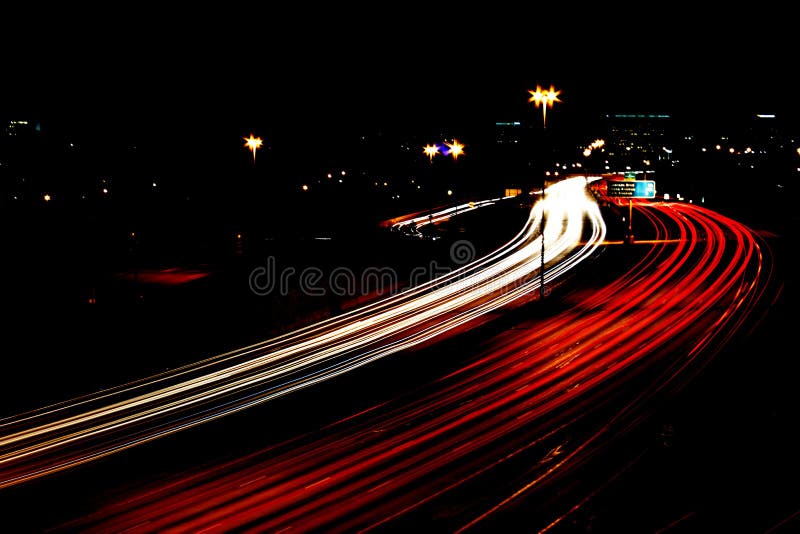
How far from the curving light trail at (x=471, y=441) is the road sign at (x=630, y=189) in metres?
30.2

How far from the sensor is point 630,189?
2080 inches

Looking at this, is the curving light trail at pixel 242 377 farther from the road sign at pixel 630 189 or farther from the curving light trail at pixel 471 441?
the road sign at pixel 630 189

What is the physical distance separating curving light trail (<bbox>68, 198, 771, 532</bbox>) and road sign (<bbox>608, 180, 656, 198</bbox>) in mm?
30246

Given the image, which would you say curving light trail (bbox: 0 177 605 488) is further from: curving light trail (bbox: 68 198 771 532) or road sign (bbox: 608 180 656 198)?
road sign (bbox: 608 180 656 198)

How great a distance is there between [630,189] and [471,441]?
43.9m

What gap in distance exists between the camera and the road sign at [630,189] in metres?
52.8

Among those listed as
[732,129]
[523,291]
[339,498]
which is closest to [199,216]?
[523,291]

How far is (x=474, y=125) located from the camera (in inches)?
4958

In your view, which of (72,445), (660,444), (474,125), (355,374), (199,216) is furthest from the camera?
(474,125)

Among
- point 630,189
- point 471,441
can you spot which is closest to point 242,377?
point 471,441

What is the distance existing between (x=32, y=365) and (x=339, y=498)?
13.6 m

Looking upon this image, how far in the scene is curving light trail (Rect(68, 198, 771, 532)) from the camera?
35.7ft

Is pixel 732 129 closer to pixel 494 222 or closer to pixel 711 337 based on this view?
pixel 494 222

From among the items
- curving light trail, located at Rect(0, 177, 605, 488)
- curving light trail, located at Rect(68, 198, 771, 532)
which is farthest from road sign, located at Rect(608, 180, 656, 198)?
curving light trail, located at Rect(68, 198, 771, 532)
